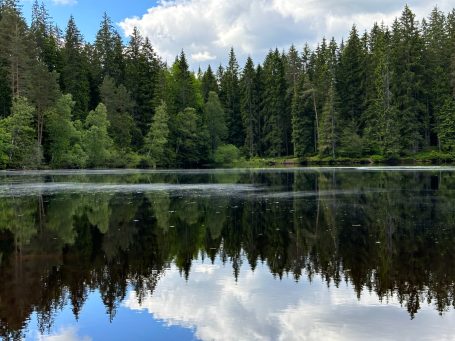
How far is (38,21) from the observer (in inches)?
4628

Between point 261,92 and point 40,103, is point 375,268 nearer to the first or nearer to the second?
point 40,103

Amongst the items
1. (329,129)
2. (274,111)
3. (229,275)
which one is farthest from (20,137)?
(229,275)

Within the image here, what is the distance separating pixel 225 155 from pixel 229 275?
83.1 metres

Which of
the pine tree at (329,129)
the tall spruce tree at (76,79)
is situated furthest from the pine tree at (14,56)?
the pine tree at (329,129)

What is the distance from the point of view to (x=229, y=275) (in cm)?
1104

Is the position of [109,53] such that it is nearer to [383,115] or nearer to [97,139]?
[97,139]

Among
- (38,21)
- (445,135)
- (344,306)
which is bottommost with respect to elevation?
(344,306)

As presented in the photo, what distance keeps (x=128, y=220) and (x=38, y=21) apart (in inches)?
4491

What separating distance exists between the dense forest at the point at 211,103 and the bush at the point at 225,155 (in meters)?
0.23

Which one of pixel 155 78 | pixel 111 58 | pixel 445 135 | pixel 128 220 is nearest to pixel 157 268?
pixel 128 220

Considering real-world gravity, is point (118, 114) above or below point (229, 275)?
above

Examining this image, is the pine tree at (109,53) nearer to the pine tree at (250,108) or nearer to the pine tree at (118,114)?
the pine tree at (118,114)

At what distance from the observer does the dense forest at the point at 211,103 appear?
70.8m

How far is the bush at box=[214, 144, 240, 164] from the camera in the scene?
93.9 m
